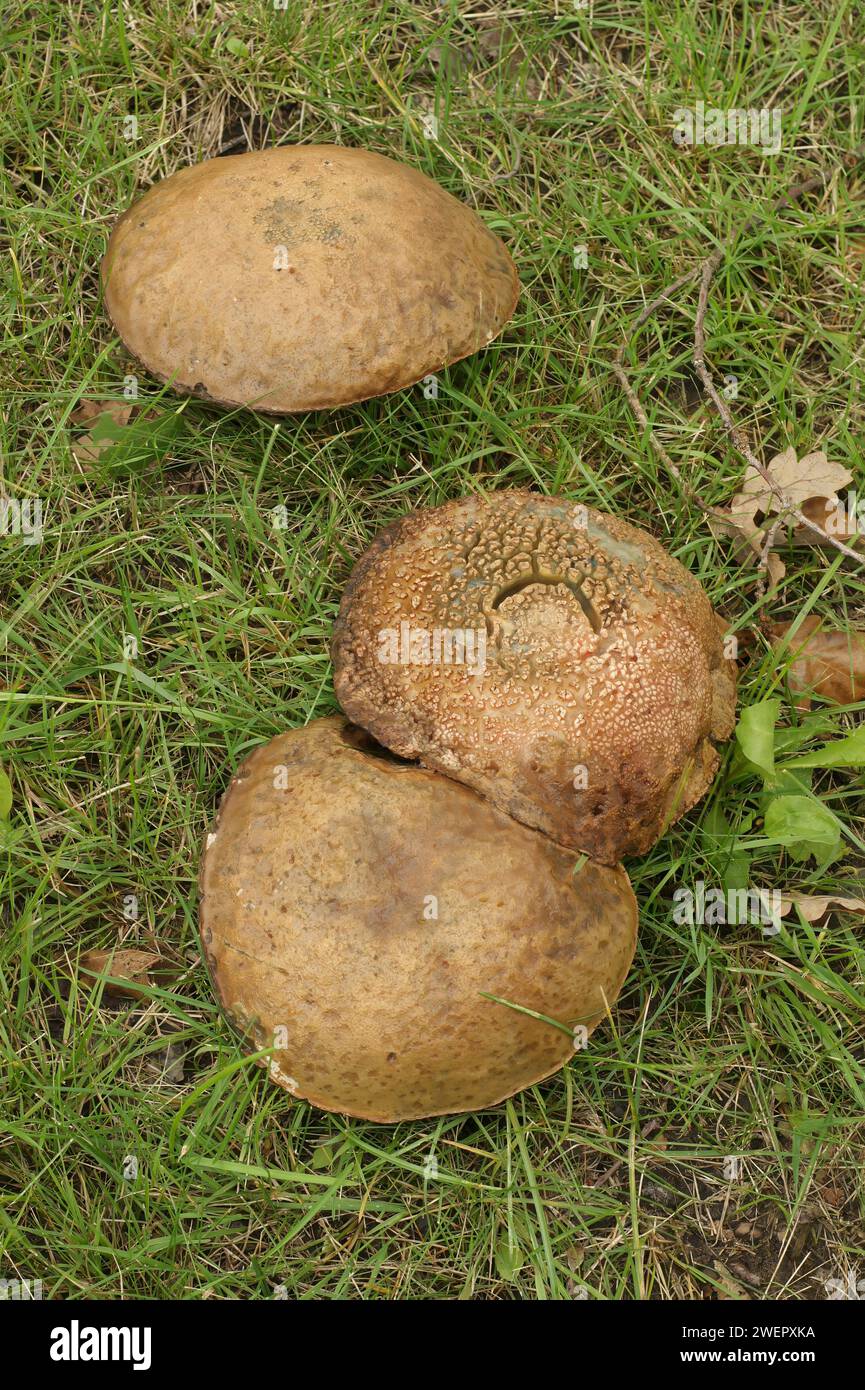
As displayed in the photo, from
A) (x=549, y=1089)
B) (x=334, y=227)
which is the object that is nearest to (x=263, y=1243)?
(x=549, y=1089)

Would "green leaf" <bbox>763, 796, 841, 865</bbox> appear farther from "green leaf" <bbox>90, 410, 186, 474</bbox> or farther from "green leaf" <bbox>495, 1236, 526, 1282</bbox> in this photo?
"green leaf" <bbox>90, 410, 186, 474</bbox>

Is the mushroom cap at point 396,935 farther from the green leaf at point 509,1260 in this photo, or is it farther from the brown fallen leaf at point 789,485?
the brown fallen leaf at point 789,485

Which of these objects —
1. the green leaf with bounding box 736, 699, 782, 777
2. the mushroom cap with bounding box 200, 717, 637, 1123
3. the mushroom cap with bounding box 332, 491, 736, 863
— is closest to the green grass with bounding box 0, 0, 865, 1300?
the green leaf with bounding box 736, 699, 782, 777

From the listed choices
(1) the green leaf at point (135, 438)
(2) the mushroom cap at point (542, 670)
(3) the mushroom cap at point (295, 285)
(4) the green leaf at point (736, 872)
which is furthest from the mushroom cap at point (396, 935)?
(1) the green leaf at point (135, 438)

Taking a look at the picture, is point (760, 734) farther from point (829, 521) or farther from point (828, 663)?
point (829, 521)

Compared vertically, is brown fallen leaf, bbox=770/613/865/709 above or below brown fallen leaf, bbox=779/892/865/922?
above

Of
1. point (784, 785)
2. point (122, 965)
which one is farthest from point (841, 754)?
point (122, 965)

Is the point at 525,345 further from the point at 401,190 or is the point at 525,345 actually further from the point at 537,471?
the point at 401,190
